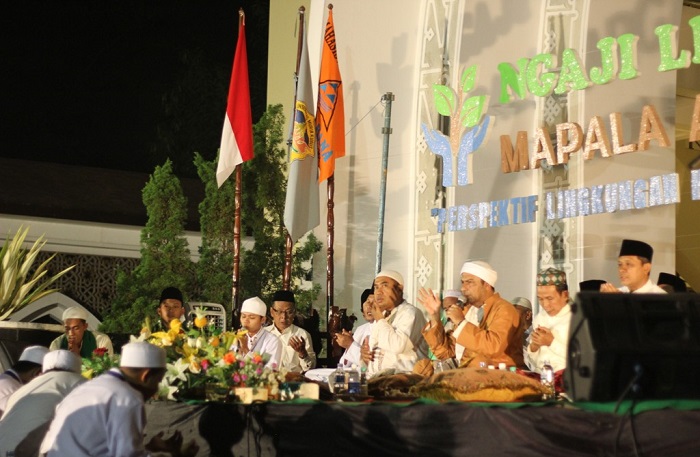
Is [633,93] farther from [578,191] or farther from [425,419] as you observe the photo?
[425,419]

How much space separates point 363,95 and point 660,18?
11.8ft

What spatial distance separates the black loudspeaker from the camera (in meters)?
3.84

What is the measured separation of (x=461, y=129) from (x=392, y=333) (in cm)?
442

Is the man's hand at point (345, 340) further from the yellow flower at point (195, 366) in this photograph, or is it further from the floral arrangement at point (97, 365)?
the yellow flower at point (195, 366)

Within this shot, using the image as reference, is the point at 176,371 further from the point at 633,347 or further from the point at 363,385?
the point at 633,347

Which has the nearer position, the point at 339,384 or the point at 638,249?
the point at 339,384

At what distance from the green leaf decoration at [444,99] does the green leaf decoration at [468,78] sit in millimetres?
177

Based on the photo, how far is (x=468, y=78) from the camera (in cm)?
1091

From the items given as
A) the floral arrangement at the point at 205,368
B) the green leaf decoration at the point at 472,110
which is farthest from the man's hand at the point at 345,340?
the green leaf decoration at the point at 472,110

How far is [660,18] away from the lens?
10.4 metres

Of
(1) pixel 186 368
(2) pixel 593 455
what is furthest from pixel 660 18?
(2) pixel 593 455

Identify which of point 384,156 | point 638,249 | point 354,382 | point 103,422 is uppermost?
point 384,156

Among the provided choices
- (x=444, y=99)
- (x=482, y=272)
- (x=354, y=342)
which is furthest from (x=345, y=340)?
(x=444, y=99)

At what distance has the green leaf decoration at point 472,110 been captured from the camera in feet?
35.4
